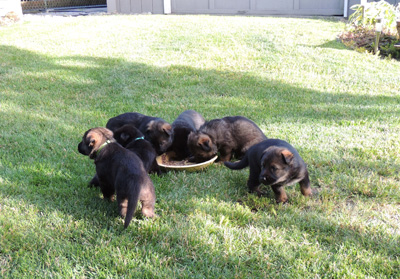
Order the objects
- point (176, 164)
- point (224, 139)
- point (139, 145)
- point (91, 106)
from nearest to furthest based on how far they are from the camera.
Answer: point (139, 145) < point (224, 139) < point (176, 164) < point (91, 106)

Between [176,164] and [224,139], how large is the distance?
2.48 feet

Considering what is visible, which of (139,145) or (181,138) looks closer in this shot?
(139,145)

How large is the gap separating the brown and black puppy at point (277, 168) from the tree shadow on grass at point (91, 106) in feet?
1.28

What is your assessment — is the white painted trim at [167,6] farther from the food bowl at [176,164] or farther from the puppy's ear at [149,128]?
the puppy's ear at [149,128]

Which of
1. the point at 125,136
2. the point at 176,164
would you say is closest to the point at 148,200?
the point at 125,136

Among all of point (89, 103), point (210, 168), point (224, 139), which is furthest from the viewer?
point (89, 103)

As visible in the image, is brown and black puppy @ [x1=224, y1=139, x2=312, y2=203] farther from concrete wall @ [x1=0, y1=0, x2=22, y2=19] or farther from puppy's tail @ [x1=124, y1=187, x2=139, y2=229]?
concrete wall @ [x1=0, y1=0, x2=22, y2=19]

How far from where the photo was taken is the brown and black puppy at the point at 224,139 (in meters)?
5.47

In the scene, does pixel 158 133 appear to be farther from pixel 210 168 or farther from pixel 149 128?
pixel 210 168

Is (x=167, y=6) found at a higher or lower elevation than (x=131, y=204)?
higher

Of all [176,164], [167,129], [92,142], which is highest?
[92,142]

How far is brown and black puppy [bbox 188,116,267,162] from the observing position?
5473 mm

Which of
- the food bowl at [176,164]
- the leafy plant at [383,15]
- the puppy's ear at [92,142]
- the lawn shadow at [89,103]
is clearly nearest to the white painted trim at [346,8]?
the leafy plant at [383,15]

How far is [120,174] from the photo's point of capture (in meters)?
3.85
